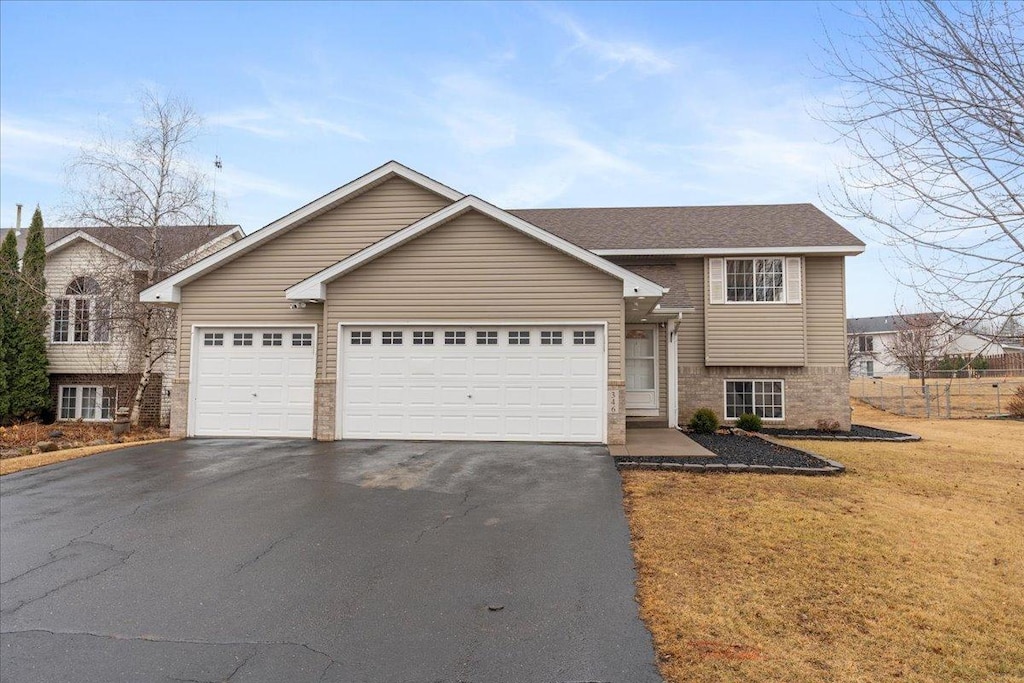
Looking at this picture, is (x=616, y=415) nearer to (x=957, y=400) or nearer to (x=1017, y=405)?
(x=1017, y=405)

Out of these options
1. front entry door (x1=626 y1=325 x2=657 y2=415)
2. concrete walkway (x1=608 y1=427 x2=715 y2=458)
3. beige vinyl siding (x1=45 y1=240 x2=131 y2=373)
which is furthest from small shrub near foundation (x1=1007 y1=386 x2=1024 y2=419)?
beige vinyl siding (x1=45 y1=240 x2=131 y2=373)

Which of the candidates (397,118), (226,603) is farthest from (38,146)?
(226,603)

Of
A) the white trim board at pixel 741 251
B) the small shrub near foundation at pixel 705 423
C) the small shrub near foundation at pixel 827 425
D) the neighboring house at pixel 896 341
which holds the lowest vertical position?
the small shrub near foundation at pixel 827 425

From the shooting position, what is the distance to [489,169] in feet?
62.1

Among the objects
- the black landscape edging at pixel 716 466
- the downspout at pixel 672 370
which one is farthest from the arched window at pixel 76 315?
the black landscape edging at pixel 716 466

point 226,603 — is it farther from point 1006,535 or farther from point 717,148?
point 717,148

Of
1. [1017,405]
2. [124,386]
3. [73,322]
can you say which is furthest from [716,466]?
[73,322]

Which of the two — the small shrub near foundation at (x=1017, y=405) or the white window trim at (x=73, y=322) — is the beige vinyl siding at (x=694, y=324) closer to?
the small shrub near foundation at (x=1017, y=405)

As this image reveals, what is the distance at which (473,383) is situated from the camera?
12.0m

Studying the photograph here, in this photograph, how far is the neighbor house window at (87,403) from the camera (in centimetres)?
1927

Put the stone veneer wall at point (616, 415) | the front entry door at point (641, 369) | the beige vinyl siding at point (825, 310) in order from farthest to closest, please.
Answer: the beige vinyl siding at point (825, 310)
the front entry door at point (641, 369)
the stone veneer wall at point (616, 415)

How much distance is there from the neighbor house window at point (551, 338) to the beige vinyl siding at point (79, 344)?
15.4m

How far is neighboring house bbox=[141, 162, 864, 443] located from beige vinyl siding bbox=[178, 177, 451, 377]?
4 centimetres

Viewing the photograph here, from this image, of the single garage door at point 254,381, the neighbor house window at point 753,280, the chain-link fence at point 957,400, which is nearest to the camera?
the single garage door at point 254,381
